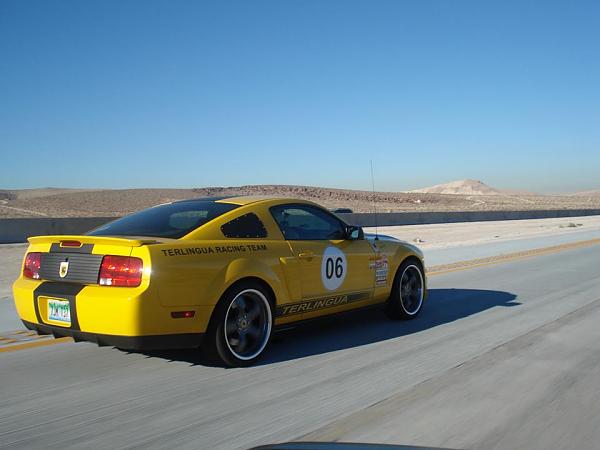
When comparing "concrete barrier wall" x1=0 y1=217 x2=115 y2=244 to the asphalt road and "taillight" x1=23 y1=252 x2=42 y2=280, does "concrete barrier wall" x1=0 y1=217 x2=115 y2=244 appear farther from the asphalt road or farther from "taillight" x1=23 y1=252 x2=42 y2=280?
"taillight" x1=23 y1=252 x2=42 y2=280

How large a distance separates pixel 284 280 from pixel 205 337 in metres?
0.96

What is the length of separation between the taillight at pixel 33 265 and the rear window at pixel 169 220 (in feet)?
1.57

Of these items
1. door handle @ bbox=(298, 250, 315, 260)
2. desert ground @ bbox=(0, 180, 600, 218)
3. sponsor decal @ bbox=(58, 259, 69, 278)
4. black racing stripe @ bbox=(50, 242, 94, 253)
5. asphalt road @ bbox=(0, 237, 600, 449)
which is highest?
desert ground @ bbox=(0, 180, 600, 218)

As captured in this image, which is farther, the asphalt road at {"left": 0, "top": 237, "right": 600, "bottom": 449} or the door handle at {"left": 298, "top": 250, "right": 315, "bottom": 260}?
the door handle at {"left": 298, "top": 250, "right": 315, "bottom": 260}

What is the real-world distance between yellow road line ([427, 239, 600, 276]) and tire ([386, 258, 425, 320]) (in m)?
4.55

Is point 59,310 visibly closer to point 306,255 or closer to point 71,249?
point 71,249

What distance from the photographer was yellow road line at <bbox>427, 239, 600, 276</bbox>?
12625 millimetres

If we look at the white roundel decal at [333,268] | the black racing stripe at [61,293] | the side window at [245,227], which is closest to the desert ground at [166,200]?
the black racing stripe at [61,293]

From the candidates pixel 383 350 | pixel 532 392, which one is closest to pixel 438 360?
pixel 383 350

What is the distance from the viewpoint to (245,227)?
539 cm

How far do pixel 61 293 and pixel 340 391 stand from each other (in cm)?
232

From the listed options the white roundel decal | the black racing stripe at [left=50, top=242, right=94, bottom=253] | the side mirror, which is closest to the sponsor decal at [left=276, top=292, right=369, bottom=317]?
the white roundel decal

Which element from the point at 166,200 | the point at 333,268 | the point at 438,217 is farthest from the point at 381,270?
the point at 166,200

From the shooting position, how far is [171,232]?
5.07 metres
